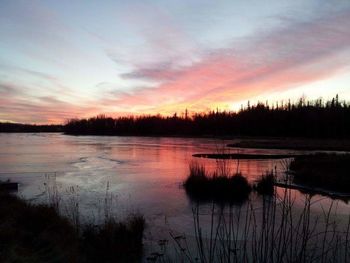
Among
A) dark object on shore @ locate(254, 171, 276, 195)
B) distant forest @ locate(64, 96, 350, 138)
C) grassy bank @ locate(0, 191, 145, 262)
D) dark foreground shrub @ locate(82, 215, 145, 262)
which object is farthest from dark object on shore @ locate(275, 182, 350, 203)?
distant forest @ locate(64, 96, 350, 138)

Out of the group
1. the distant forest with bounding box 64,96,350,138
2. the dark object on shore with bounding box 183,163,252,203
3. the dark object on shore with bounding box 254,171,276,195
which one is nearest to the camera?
the dark object on shore with bounding box 183,163,252,203

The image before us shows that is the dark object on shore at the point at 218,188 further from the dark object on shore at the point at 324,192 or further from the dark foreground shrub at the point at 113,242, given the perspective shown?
the dark foreground shrub at the point at 113,242

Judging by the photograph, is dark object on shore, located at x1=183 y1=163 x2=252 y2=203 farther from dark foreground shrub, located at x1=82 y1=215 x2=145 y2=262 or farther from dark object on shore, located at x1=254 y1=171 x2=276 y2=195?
dark foreground shrub, located at x1=82 y1=215 x2=145 y2=262

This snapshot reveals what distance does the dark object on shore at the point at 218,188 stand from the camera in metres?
16.0

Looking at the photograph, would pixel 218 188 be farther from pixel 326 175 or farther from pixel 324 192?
pixel 326 175

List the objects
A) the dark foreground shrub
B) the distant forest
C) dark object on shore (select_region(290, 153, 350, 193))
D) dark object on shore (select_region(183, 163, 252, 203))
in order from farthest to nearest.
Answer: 1. the distant forest
2. dark object on shore (select_region(290, 153, 350, 193))
3. dark object on shore (select_region(183, 163, 252, 203))
4. the dark foreground shrub

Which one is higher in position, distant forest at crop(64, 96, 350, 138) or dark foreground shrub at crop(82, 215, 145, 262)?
distant forest at crop(64, 96, 350, 138)

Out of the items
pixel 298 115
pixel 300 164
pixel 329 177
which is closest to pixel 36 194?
pixel 329 177

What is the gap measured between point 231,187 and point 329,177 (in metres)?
6.24

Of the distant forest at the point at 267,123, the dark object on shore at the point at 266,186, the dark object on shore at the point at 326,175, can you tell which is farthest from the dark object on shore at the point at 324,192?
the distant forest at the point at 267,123

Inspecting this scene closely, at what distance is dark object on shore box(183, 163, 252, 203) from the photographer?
52.6 feet

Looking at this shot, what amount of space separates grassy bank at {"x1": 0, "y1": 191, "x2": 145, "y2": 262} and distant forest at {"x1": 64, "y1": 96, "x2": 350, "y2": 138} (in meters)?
41.3

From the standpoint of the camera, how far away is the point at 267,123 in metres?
106

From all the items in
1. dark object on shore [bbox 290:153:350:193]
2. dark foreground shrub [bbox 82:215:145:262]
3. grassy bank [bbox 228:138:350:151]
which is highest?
grassy bank [bbox 228:138:350:151]
